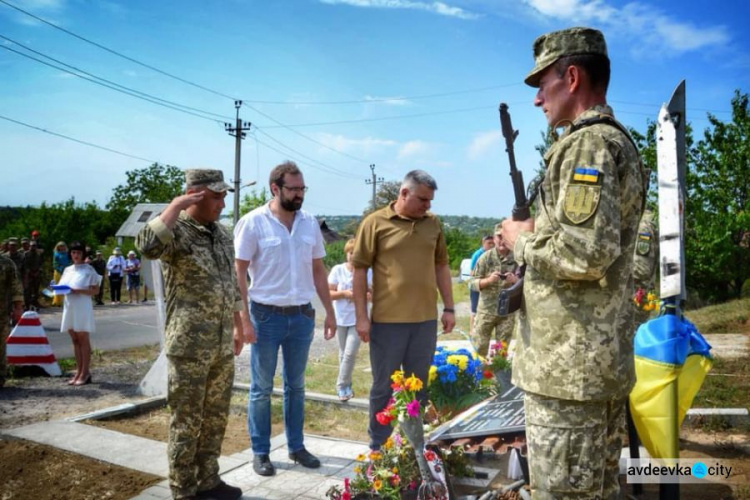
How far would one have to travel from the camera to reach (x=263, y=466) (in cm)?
413

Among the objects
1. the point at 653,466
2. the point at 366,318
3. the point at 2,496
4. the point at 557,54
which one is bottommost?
the point at 2,496

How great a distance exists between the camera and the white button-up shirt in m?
4.29

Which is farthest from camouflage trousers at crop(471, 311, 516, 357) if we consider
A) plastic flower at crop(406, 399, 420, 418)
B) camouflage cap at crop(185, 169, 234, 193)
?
camouflage cap at crop(185, 169, 234, 193)

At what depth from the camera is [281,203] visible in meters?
4.39

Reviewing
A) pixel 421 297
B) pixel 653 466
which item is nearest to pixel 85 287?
pixel 421 297

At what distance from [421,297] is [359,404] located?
7.70 feet

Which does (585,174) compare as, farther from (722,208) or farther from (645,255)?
(722,208)

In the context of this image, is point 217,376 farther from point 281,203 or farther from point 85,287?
point 85,287

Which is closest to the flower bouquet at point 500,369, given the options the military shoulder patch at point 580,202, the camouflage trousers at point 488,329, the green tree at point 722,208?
the camouflage trousers at point 488,329

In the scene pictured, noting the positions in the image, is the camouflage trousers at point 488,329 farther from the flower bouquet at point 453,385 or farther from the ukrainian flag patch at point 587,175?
the ukrainian flag patch at point 587,175

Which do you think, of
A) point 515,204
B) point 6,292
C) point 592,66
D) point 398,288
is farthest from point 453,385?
point 6,292

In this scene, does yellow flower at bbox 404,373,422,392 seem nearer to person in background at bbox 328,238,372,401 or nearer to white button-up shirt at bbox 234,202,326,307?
white button-up shirt at bbox 234,202,326,307

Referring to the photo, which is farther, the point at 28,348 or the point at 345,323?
the point at 28,348

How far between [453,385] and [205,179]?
2.71 metres
